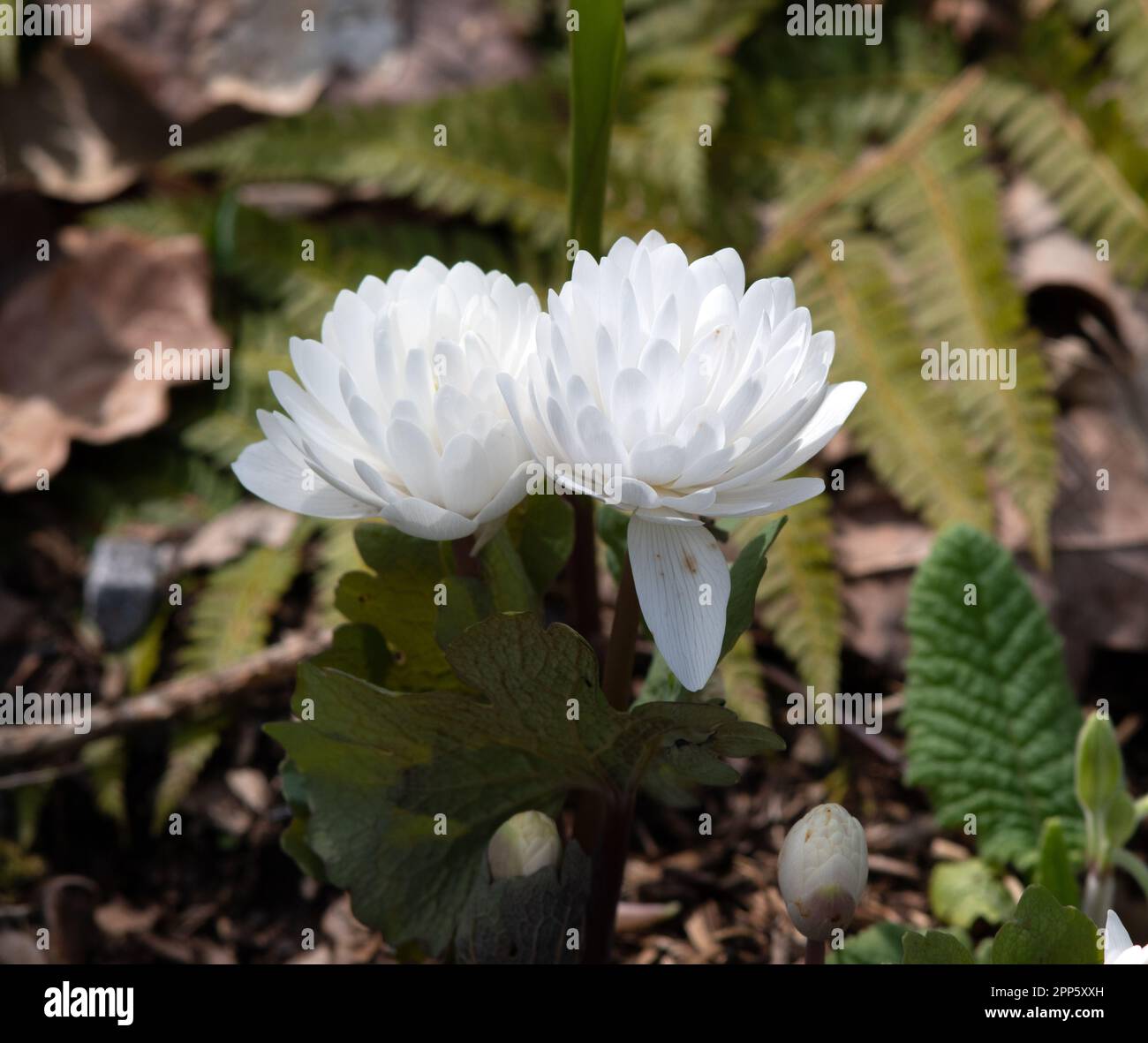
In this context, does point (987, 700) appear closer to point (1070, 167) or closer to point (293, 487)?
point (293, 487)

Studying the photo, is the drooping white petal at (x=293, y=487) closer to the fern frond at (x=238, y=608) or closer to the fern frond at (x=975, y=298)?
the fern frond at (x=238, y=608)

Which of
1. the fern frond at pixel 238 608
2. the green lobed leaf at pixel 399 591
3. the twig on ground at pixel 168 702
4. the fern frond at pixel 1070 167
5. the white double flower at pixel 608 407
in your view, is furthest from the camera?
the fern frond at pixel 1070 167

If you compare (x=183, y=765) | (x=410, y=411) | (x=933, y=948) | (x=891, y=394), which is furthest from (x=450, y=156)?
(x=933, y=948)

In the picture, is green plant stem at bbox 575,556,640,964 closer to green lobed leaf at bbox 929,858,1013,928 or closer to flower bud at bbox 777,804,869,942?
flower bud at bbox 777,804,869,942

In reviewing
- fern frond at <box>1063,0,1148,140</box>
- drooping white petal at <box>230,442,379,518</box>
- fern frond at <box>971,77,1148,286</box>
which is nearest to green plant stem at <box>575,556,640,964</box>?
drooping white petal at <box>230,442,379,518</box>

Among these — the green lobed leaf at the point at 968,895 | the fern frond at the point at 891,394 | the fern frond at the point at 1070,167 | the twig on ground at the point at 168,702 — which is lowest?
the green lobed leaf at the point at 968,895

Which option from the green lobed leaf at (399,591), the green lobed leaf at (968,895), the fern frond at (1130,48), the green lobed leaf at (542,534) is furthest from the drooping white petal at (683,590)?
the fern frond at (1130,48)

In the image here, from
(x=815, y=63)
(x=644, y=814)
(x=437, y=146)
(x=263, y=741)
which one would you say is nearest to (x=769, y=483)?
(x=644, y=814)
